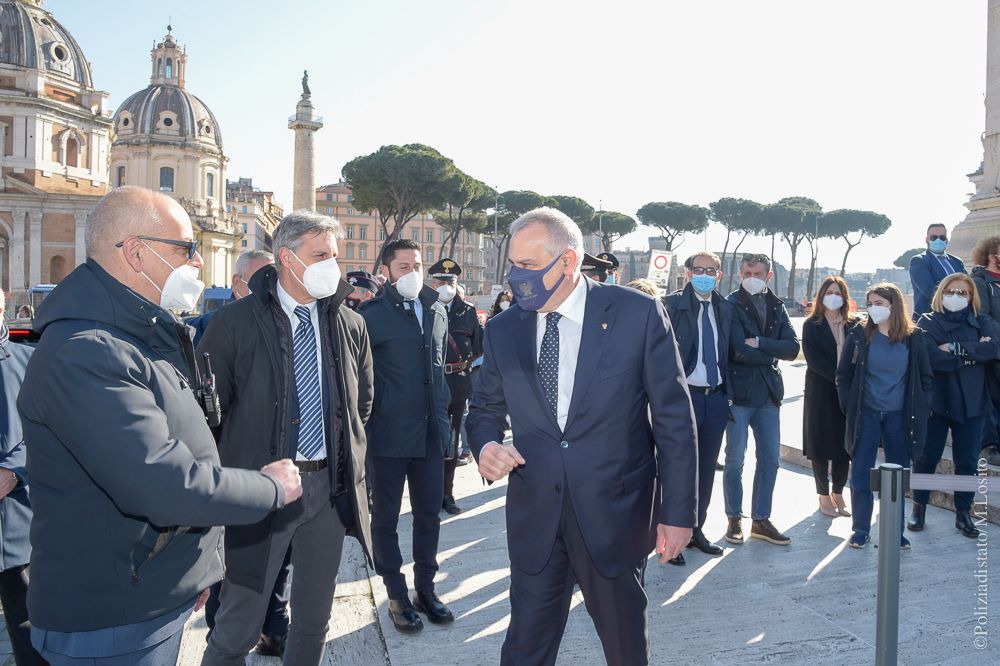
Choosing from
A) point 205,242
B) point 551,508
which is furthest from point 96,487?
point 205,242

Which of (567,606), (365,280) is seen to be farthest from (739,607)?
(365,280)

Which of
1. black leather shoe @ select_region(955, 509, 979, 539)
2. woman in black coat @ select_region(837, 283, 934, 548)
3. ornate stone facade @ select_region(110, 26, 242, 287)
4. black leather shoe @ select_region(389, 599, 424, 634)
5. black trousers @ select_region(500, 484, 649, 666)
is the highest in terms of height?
ornate stone facade @ select_region(110, 26, 242, 287)

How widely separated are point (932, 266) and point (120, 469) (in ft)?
22.0

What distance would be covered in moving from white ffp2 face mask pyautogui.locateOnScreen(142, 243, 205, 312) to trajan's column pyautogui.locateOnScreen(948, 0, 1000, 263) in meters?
9.20

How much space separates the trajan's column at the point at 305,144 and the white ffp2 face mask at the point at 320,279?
132 feet

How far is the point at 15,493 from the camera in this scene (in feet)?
9.31

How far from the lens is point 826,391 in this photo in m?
5.64

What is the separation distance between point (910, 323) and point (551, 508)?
3678 millimetres

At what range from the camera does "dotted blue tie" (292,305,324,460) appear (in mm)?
2762

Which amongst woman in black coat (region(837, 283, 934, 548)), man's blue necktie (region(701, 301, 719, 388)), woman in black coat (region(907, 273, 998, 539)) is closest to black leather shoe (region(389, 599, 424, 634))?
man's blue necktie (region(701, 301, 719, 388))

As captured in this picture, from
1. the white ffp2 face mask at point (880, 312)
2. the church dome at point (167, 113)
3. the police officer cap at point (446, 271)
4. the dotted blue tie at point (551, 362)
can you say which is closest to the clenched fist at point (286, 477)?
the dotted blue tie at point (551, 362)

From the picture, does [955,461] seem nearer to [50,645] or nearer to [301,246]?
[301,246]

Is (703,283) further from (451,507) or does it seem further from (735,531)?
(451,507)

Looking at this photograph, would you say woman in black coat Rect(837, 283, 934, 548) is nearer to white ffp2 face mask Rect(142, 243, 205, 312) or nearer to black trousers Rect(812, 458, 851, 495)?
black trousers Rect(812, 458, 851, 495)
